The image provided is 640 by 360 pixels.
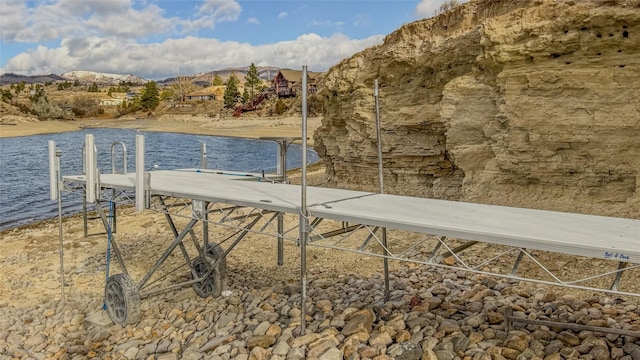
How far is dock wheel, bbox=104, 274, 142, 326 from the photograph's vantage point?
26.0ft

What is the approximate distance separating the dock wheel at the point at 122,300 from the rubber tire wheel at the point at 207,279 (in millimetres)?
1272

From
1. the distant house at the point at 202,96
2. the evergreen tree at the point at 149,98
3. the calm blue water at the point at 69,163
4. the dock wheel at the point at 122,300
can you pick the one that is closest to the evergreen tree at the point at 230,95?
the evergreen tree at the point at 149,98

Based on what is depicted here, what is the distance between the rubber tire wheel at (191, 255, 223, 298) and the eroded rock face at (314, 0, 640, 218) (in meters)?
6.41

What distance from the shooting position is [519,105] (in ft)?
33.7

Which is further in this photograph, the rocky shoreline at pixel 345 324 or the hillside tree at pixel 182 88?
the hillside tree at pixel 182 88

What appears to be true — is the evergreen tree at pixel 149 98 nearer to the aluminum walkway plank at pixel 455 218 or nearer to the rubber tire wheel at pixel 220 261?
the rubber tire wheel at pixel 220 261

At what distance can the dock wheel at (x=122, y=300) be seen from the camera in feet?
26.0

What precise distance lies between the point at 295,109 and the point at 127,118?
51.7m

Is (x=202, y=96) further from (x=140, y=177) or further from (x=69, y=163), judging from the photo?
(x=140, y=177)

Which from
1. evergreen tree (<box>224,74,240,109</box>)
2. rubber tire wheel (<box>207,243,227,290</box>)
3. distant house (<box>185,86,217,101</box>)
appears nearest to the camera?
rubber tire wheel (<box>207,243,227,290</box>)

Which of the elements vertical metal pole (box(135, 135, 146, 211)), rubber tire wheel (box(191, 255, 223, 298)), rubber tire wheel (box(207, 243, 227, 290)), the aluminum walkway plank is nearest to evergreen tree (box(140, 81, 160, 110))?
rubber tire wheel (box(207, 243, 227, 290))

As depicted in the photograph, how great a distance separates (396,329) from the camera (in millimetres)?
6547

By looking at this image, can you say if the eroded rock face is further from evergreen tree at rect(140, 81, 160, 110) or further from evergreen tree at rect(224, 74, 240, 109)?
evergreen tree at rect(140, 81, 160, 110)

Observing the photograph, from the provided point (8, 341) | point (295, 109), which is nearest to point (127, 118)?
point (295, 109)
